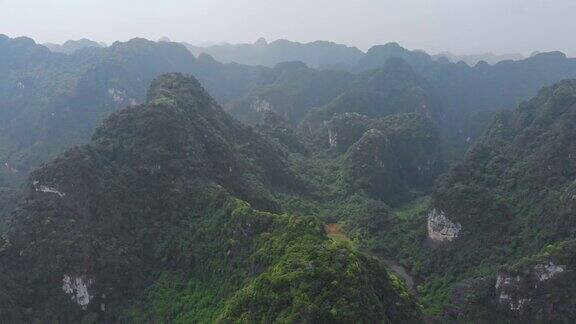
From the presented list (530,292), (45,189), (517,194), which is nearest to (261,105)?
(517,194)

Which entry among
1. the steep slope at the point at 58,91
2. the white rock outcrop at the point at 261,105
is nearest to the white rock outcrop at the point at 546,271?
the steep slope at the point at 58,91

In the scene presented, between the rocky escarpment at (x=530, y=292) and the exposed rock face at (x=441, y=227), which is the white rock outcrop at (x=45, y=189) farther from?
the exposed rock face at (x=441, y=227)

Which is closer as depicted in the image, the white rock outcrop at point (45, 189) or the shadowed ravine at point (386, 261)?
the white rock outcrop at point (45, 189)

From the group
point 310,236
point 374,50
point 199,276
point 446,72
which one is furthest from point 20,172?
point 374,50

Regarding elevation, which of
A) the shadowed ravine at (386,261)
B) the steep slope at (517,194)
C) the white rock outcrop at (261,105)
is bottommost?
the shadowed ravine at (386,261)

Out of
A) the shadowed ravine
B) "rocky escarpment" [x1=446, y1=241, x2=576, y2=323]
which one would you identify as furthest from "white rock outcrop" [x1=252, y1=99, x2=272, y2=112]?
"rocky escarpment" [x1=446, y1=241, x2=576, y2=323]

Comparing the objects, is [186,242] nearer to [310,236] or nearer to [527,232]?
[310,236]
